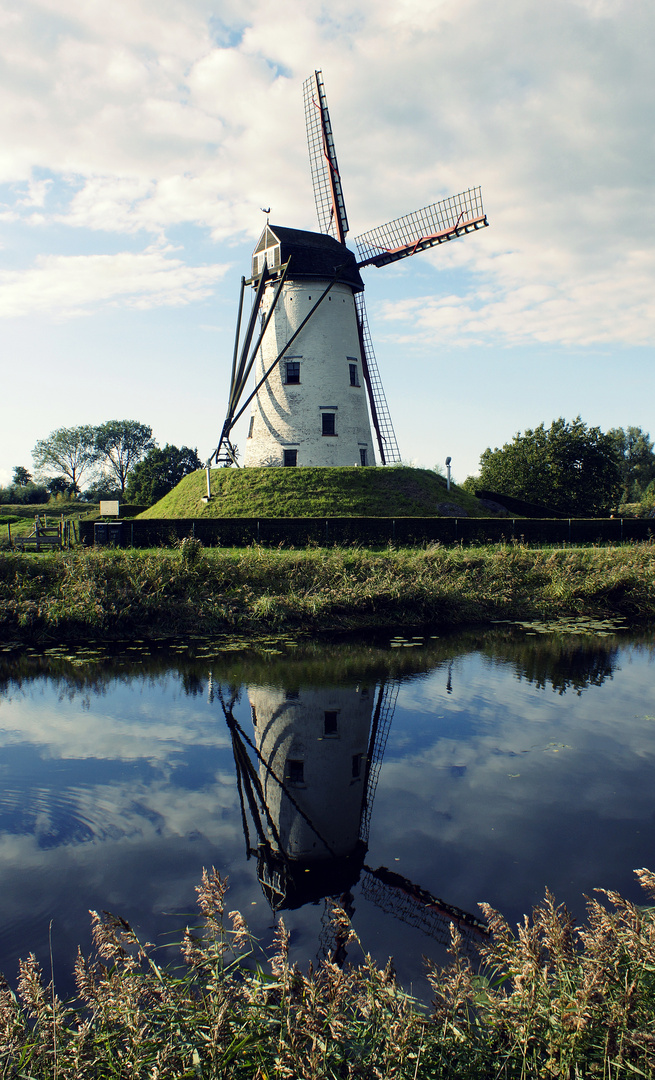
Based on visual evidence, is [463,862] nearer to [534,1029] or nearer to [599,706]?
[534,1029]

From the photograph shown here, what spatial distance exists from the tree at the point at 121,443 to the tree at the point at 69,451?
103cm

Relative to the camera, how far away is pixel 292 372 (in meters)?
31.7

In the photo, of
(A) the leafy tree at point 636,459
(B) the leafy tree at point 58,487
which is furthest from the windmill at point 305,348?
(A) the leafy tree at point 636,459

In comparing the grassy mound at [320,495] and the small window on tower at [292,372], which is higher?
the small window on tower at [292,372]

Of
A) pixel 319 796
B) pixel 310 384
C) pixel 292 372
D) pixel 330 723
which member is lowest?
pixel 319 796

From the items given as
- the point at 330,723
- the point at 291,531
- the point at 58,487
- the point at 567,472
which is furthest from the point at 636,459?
the point at 330,723

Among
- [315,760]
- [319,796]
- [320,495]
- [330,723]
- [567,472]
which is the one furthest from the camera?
[567,472]

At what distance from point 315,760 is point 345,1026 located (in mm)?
5430

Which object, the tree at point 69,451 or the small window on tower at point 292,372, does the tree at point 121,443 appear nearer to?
the tree at point 69,451

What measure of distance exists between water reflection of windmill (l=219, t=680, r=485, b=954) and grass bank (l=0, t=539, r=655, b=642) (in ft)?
17.5

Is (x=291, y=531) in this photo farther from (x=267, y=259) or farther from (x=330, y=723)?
(x=267, y=259)

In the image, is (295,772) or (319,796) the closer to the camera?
(319,796)

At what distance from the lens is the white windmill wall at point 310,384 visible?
103 feet

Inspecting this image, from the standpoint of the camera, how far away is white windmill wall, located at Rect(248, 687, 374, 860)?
6.32m
